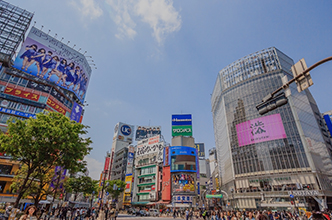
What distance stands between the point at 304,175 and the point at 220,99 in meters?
33.0

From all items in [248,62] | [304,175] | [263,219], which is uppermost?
[248,62]

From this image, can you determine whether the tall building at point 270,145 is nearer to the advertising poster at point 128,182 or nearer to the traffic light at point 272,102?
the advertising poster at point 128,182

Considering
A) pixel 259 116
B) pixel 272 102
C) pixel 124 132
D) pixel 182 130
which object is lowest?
pixel 272 102

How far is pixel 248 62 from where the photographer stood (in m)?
57.6

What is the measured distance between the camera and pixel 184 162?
186 feet

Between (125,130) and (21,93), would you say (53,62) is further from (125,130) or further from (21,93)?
(125,130)

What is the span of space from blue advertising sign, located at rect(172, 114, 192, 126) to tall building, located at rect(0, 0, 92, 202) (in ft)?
108

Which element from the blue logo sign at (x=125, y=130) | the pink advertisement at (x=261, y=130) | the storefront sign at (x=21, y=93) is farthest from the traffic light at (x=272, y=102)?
the blue logo sign at (x=125, y=130)

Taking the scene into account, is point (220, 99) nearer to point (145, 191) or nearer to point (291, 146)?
point (291, 146)

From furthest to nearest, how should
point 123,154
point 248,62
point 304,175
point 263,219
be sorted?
point 123,154 < point 248,62 < point 304,175 < point 263,219

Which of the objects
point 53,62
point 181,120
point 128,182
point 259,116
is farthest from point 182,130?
point 53,62

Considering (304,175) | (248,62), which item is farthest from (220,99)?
(304,175)

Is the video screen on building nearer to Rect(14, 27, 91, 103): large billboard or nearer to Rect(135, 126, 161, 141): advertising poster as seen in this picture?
Rect(14, 27, 91, 103): large billboard

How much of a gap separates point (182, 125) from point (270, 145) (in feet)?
98.1
